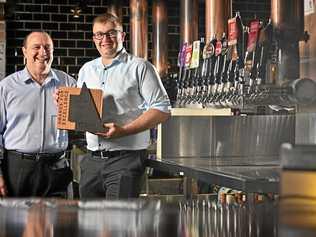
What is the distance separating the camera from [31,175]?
293 cm

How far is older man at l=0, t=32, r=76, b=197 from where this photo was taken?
116 inches

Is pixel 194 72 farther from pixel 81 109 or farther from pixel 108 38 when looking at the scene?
pixel 81 109

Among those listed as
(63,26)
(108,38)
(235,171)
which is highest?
(63,26)

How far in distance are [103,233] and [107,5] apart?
5.39 m

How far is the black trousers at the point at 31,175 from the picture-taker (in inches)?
116

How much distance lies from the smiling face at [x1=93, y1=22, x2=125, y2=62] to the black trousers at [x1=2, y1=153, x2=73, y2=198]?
60cm

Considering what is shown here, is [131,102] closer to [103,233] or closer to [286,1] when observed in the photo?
[286,1]

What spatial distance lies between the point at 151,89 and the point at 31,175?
733 mm

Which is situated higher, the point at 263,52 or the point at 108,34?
the point at 108,34

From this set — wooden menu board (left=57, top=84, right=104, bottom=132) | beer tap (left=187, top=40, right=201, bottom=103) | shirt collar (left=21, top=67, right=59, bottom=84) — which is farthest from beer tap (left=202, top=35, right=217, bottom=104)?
shirt collar (left=21, top=67, right=59, bottom=84)

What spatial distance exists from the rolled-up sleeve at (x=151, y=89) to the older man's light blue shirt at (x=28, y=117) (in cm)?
47

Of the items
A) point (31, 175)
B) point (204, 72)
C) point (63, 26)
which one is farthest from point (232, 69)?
point (63, 26)

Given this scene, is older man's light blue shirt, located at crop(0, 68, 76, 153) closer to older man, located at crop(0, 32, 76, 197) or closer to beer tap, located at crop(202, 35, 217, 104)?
older man, located at crop(0, 32, 76, 197)

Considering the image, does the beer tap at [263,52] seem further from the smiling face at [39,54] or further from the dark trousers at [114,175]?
the smiling face at [39,54]
